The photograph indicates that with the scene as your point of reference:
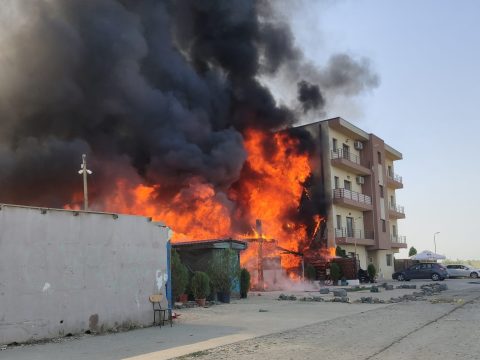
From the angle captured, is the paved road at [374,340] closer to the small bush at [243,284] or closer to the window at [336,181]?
the small bush at [243,284]

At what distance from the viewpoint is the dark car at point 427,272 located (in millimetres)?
39469

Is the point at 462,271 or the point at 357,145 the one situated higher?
the point at 357,145

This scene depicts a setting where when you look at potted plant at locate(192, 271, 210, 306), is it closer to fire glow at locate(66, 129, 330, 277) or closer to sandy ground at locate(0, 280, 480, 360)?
sandy ground at locate(0, 280, 480, 360)

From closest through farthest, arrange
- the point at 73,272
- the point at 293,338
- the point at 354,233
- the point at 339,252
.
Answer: the point at 293,338 → the point at 73,272 → the point at 339,252 → the point at 354,233

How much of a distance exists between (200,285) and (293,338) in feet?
29.4

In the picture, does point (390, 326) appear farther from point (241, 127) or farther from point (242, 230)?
point (241, 127)

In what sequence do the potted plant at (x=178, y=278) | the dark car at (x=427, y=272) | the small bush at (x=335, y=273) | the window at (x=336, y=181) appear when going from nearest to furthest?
the potted plant at (x=178, y=278), the small bush at (x=335, y=273), the dark car at (x=427, y=272), the window at (x=336, y=181)

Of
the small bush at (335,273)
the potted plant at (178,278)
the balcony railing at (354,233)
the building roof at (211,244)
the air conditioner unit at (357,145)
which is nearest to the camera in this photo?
the potted plant at (178,278)

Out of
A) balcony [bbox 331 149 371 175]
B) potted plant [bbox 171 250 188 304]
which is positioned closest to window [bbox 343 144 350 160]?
balcony [bbox 331 149 371 175]

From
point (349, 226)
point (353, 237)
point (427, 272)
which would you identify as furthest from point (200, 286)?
point (349, 226)

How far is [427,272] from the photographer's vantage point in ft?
131

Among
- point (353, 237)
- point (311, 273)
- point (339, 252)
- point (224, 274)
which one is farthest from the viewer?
point (353, 237)

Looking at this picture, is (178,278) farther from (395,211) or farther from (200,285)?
(395,211)

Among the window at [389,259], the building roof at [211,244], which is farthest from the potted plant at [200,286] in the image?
the window at [389,259]
